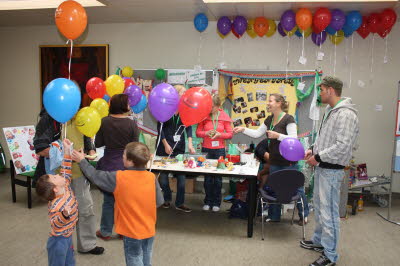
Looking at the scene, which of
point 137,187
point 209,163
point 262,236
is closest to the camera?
point 137,187

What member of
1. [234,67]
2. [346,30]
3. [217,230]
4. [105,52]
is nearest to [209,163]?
[217,230]

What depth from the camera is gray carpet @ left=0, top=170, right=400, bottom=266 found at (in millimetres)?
2932

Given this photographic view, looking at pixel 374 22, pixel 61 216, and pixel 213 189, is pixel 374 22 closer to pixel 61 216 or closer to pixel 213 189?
pixel 213 189

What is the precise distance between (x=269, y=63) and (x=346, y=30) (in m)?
1.19

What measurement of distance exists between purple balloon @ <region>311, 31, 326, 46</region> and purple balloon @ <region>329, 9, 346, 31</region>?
14.3 inches

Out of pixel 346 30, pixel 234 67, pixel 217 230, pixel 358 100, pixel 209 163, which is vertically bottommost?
pixel 217 230

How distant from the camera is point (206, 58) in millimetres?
5480

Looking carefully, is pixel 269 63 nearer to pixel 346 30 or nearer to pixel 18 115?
pixel 346 30

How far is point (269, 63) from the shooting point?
17.3 feet

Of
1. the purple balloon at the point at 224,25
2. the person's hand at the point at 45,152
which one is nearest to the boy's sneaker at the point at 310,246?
the person's hand at the point at 45,152

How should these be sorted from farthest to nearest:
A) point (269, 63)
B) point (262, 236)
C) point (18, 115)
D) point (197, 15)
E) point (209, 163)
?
point (18, 115) → point (269, 63) → point (197, 15) → point (209, 163) → point (262, 236)

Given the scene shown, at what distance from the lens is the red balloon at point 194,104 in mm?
2668

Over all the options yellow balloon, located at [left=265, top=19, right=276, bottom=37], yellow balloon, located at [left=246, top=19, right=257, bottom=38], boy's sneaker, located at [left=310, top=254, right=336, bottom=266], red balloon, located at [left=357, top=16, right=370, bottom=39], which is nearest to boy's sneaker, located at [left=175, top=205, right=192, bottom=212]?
boy's sneaker, located at [left=310, top=254, right=336, bottom=266]

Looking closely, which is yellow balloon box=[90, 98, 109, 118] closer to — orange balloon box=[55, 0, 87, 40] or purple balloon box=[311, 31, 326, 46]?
orange balloon box=[55, 0, 87, 40]
